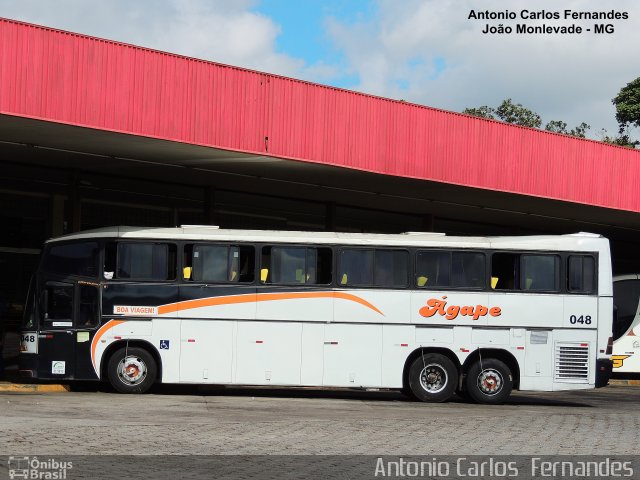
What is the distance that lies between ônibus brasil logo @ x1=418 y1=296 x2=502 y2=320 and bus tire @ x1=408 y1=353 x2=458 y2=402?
84cm

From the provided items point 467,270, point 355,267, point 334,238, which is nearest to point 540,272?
point 467,270

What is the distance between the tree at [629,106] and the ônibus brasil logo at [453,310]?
4257 centimetres

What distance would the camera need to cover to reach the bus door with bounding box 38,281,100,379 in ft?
71.1

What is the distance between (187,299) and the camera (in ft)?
72.0

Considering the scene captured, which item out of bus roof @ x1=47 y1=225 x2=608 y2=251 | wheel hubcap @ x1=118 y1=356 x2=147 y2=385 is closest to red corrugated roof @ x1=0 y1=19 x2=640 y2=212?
bus roof @ x1=47 y1=225 x2=608 y2=251

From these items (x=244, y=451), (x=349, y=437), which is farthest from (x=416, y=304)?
(x=244, y=451)

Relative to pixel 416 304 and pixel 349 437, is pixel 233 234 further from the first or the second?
pixel 349 437

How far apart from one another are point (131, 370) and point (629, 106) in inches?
1829

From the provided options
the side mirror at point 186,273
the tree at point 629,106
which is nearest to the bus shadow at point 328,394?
the side mirror at point 186,273

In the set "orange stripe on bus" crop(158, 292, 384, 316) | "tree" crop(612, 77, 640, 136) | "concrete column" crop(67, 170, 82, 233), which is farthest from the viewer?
"tree" crop(612, 77, 640, 136)

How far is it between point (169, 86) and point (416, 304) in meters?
6.65

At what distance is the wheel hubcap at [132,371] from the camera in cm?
2177

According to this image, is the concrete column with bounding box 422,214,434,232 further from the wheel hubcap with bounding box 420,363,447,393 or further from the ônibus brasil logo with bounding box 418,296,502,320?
the wheel hubcap with bounding box 420,363,447,393

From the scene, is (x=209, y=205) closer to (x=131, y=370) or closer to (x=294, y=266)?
(x=294, y=266)
